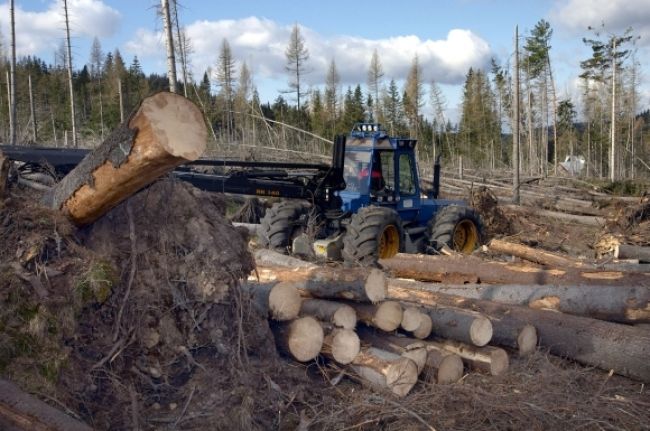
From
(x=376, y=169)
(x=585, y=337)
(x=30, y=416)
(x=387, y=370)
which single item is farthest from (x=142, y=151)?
(x=376, y=169)

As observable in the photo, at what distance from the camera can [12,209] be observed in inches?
193

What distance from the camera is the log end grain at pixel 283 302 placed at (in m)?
5.77

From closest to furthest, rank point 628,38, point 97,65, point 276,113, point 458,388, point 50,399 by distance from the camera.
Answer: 1. point 50,399
2. point 458,388
3. point 628,38
4. point 276,113
5. point 97,65

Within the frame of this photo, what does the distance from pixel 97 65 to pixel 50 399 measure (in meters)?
57.9

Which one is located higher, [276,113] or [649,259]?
[276,113]

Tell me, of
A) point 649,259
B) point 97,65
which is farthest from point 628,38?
point 97,65

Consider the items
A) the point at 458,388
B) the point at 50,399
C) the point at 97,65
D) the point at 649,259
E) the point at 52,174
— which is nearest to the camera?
the point at 50,399

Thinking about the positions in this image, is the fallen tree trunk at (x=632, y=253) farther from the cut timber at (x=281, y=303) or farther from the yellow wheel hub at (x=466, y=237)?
the cut timber at (x=281, y=303)

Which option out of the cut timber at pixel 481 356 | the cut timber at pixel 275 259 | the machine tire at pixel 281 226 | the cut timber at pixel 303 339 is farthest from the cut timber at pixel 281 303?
the machine tire at pixel 281 226

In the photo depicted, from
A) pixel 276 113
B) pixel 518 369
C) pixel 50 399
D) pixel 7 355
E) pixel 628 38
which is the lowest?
pixel 518 369

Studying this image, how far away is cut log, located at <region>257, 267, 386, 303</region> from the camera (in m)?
6.07

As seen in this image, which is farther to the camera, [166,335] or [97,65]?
[97,65]

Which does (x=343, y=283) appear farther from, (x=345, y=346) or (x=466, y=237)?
(x=466, y=237)

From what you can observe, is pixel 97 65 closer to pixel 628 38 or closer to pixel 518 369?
pixel 628 38
